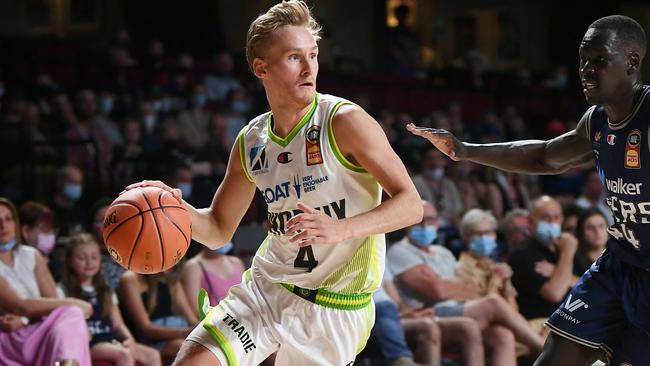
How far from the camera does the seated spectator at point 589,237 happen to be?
755 cm

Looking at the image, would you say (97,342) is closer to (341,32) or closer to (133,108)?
(133,108)

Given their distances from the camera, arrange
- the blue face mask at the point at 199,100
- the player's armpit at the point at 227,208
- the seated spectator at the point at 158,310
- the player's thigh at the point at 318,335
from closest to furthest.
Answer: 1. the player's thigh at the point at 318,335
2. the player's armpit at the point at 227,208
3. the seated spectator at the point at 158,310
4. the blue face mask at the point at 199,100

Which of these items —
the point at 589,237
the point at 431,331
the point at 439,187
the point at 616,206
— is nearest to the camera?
the point at 616,206

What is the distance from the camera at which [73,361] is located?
5223 mm

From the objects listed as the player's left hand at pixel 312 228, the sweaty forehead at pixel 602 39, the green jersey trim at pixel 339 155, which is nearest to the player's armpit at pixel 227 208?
the green jersey trim at pixel 339 155

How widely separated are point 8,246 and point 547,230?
4199 millimetres

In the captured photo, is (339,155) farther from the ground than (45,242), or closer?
farther from the ground

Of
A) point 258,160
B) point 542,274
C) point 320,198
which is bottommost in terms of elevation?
point 542,274

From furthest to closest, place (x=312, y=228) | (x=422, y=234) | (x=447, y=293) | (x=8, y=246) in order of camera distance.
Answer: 1. (x=422, y=234)
2. (x=447, y=293)
3. (x=8, y=246)
4. (x=312, y=228)

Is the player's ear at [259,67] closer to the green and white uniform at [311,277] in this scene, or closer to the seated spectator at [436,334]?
the green and white uniform at [311,277]

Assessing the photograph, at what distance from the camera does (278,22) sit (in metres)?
3.65

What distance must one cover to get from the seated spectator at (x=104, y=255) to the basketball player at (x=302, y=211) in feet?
8.66

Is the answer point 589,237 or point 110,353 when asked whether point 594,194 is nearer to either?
Answer: point 589,237

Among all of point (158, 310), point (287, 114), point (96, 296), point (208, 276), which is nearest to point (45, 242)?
point (96, 296)
